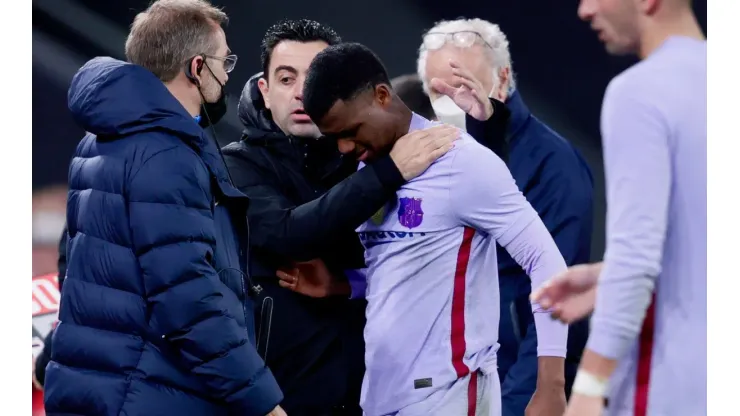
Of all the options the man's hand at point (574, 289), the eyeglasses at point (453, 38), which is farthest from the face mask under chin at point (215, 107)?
the man's hand at point (574, 289)

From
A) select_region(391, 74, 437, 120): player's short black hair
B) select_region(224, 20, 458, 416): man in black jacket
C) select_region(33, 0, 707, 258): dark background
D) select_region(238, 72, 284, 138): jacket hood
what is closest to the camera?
select_region(224, 20, 458, 416): man in black jacket

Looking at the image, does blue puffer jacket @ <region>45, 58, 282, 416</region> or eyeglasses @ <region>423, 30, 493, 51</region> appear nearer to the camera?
blue puffer jacket @ <region>45, 58, 282, 416</region>

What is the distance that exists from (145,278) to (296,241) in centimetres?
38

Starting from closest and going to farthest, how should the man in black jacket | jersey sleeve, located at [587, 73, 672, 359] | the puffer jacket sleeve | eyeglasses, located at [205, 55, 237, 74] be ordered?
jersey sleeve, located at [587, 73, 672, 359]
the puffer jacket sleeve
eyeglasses, located at [205, 55, 237, 74]
the man in black jacket

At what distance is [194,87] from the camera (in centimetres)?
186

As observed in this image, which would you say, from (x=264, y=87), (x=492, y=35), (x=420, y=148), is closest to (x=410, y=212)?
(x=420, y=148)

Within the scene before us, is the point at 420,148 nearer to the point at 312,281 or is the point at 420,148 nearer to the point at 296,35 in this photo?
the point at 312,281

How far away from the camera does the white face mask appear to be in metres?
2.18

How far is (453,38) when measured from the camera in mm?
2322

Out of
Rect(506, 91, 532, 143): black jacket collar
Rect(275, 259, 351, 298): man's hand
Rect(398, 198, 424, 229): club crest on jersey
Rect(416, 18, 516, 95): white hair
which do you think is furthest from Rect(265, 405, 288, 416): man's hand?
Rect(416, 18, 516, 95): white hair

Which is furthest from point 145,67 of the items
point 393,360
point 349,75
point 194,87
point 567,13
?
point 567,13

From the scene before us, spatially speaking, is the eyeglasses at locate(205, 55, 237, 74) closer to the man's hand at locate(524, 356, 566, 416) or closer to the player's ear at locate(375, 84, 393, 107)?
the player's ear at locate(375, 84, 393, 107)

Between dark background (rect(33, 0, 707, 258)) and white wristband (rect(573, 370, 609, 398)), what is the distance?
0.93 metres
